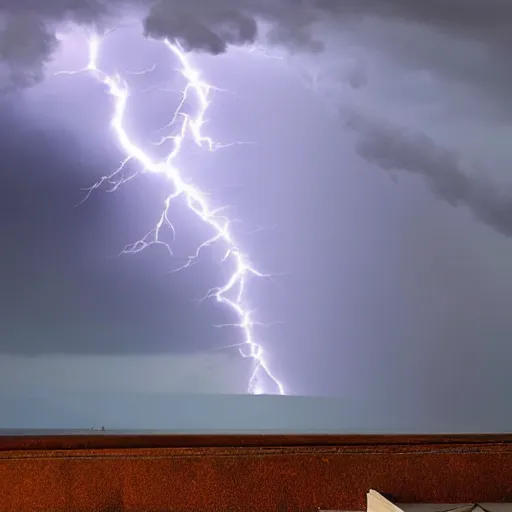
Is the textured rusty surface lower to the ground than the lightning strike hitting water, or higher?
lower

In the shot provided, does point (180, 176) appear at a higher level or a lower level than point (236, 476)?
higher

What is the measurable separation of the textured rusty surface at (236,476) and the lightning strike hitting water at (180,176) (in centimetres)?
396

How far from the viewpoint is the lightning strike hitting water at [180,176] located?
15.5ft

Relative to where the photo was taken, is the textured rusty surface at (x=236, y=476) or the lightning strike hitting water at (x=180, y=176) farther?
the lightning strike hitting water at (x=180, y=176)

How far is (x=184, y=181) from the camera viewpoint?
5012mm

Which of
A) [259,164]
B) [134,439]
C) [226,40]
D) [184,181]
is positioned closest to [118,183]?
[184,181]

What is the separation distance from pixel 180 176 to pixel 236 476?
451 centimetres

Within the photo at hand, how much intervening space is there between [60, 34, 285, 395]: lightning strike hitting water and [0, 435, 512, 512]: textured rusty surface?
3961mm

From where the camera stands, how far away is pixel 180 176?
16.4 ft

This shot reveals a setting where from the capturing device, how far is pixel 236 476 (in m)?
0.64

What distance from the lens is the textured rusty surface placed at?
2.07ft

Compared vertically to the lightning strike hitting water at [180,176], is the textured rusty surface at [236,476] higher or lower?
lower

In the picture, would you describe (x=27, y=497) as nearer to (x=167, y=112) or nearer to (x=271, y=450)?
(x=271, y=450)

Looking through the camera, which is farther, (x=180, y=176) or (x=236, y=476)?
(x=180, y=176)
